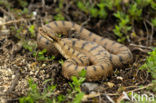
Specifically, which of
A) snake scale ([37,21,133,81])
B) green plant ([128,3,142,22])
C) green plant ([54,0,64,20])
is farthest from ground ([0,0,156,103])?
green plant ([128,3,142,22])

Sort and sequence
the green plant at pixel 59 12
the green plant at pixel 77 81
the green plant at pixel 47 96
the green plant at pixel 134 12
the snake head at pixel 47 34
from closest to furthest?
1. the green plant at pixel 47 96
2. the green plant at pixel 77 81
3. the snake head at pixel 47 34
4. the green plant at pixel 134 12
5. the green plant at pixel 59 12

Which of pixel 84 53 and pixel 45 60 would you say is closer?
pixel 45 60

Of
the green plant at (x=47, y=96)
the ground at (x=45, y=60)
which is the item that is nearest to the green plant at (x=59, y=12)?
the ground at (x=45, y=60)

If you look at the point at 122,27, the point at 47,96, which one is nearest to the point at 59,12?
the point at 122,27

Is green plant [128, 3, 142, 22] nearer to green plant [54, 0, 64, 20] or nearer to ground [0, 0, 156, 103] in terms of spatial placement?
ground [0, 0, 156, 103]

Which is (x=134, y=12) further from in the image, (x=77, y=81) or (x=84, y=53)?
(x=77, y=81)

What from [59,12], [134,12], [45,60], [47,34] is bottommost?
[45,60]

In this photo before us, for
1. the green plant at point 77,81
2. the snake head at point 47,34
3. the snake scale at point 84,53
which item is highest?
the snake head at point 47,34

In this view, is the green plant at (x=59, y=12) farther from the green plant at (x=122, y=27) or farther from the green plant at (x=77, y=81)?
the green plant at (x=77, y=81)
